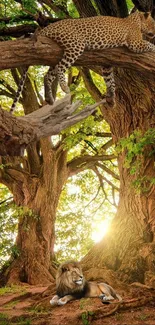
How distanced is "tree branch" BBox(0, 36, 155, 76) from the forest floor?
320 centimetres

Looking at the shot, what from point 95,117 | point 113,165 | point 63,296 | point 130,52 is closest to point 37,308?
point 63,296

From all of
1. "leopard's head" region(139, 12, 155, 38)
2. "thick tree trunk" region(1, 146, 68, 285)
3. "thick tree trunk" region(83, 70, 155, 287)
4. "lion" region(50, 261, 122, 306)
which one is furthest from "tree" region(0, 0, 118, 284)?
"lion" region(50, 261, 122, 306)

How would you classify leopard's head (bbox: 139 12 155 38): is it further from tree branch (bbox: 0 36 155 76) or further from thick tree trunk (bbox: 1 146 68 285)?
thick tree trunk (bbox: 1 146 68 285)

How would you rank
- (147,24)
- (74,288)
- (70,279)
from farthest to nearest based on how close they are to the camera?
(147,24)
(74,288)
(70,279)

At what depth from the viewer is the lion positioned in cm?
559

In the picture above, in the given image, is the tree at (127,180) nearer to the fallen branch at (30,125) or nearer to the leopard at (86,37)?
the leopard at (86,37)

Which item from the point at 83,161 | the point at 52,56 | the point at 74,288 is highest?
the point at 52,56

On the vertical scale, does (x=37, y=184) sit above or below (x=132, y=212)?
above

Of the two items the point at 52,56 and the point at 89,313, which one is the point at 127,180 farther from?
the point at 89,313

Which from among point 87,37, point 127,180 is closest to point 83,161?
point 127,180

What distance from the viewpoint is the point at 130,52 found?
6430 millimetres

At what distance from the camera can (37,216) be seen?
10.8 metres

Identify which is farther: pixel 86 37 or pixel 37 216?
pixel 37 216

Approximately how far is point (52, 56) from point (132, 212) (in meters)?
3.22
